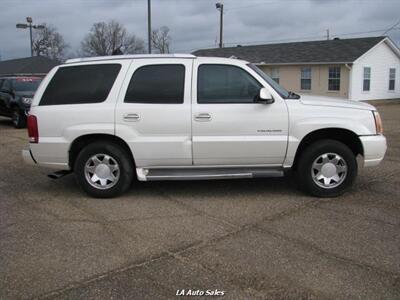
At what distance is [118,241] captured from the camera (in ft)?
15.7

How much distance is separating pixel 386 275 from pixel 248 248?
1.27m

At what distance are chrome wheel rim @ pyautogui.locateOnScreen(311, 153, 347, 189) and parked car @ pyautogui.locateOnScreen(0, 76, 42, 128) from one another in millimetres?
11530

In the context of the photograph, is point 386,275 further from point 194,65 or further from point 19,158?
point 19,158

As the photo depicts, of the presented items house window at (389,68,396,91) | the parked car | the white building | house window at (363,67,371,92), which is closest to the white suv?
the parked car

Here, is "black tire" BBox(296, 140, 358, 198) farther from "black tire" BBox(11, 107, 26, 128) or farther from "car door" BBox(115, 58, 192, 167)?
"black tire" BBox(11, 107, 26, 128)

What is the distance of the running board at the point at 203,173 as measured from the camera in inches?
240

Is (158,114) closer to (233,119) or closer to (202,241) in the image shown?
(233,119)

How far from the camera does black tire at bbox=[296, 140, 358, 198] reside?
241 inches

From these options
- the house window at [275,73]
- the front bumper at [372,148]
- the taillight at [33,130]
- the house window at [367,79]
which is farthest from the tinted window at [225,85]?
the house window at [275,73]

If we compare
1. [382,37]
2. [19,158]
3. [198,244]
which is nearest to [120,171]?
[198,244]

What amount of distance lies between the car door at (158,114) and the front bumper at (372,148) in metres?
2.34

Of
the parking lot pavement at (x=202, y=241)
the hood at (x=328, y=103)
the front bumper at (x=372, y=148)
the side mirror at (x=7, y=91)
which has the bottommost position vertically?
the parking lot pavement at (x=202, y=241)

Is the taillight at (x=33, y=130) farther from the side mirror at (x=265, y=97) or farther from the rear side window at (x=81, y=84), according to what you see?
the side mirror at (x=265, y=97)

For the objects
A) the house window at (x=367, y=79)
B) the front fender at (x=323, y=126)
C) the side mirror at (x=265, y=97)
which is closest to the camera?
the side mirror at (x=265, y=97)
